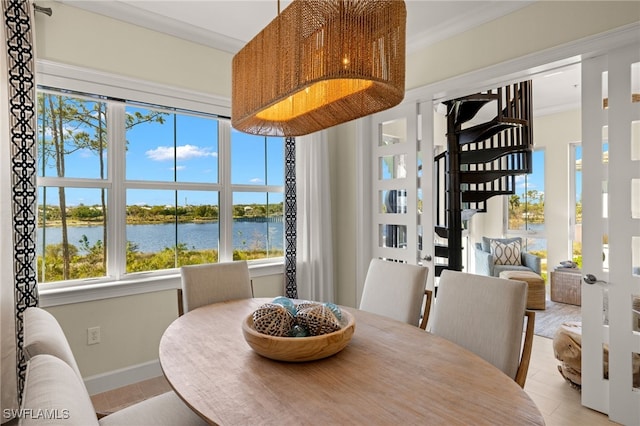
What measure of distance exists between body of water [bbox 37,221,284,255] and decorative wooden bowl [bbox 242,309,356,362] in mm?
1915

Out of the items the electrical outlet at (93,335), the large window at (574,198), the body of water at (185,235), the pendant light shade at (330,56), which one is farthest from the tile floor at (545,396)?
the large window at (574,198)

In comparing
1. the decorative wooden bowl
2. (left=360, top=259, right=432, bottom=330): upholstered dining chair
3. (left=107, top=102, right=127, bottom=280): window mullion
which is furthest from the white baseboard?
the decorative wooden bowl

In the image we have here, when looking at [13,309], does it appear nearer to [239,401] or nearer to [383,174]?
[239,401]

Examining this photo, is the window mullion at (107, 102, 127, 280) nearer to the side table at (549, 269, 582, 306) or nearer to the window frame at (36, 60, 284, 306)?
the window frame at (36, 60, 284, 306)

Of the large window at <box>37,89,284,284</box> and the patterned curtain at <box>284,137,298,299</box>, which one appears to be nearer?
the large window at <box>37,89,284,284</box>

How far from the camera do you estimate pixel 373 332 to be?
159cm

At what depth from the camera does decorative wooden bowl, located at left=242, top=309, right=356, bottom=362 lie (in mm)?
1230

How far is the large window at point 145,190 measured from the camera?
8.14 feet

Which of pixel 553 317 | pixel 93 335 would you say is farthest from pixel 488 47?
pixel 93 335

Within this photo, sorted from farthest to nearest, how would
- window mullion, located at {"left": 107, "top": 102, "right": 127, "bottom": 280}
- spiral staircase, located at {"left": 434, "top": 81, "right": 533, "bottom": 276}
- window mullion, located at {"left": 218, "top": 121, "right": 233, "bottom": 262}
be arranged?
spiral staircase, located at {"left": 434, "top": 81, "right": 533, "bottom": 276}
window mullion, located at {"left": 218, "top": 121, "right": 233, "bottom": 262}
window mullion, located at {"left": 107, "top": 102, "right": 127, "bottom": 280}

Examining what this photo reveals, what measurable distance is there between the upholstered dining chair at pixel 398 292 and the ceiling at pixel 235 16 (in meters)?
1.79

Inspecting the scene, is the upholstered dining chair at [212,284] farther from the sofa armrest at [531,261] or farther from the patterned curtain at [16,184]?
the sofa armrest at [531,261]

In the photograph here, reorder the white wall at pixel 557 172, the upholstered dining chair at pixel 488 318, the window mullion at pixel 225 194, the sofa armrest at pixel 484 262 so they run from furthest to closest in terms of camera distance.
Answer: the white wall at pixel 557 172 → the sofa armrest at pixel 484 262 → the window mullion at pixel 225 194 → the upholstered dining chair at pixel 488 318

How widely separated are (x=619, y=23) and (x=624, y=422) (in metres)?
2.31
